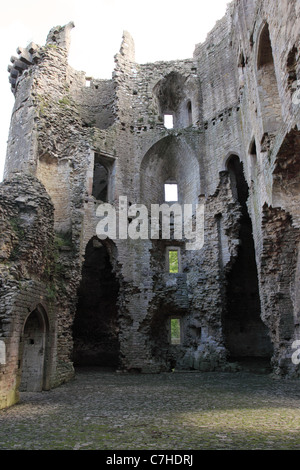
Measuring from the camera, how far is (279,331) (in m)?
11.4

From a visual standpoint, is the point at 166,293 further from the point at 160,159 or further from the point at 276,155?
the point at 276,155

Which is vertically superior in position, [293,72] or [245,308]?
[293,72]

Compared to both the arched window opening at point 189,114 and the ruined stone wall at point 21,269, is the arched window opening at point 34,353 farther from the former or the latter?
the arched window opening at point 189,114

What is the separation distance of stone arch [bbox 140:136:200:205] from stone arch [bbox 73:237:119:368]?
3947 mm

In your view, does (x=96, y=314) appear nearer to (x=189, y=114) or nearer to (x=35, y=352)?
(x=35, y=352)

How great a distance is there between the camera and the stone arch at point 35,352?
9906mm

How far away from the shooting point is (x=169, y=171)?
1956cm

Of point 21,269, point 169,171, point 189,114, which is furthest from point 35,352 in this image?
point 189,114

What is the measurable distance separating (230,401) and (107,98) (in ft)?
57.5

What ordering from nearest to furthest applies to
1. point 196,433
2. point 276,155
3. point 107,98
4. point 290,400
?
point 196,433
point 290,400
point 276,155
point 107,98

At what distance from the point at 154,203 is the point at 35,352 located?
396 inches

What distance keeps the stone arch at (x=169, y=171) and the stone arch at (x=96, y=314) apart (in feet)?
12.9

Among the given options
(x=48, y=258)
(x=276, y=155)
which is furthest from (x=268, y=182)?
(x=48, y=258)

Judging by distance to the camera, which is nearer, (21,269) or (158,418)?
(158,418)
